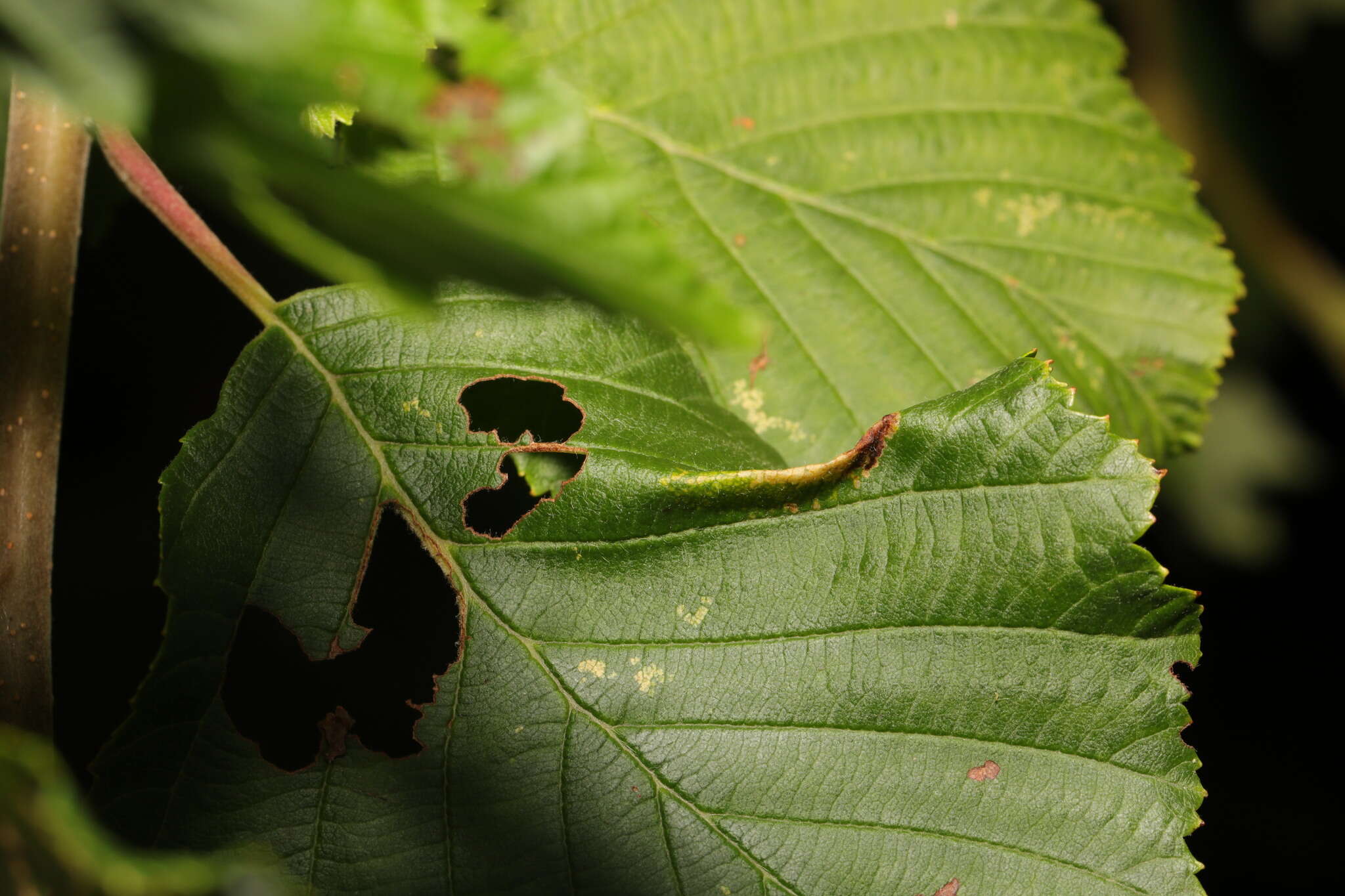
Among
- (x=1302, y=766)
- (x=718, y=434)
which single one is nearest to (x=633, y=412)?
(x=718, y=434)

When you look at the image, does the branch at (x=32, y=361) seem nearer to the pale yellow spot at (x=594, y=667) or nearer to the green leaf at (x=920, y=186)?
the pale yellow spot at (x=594, y=667)

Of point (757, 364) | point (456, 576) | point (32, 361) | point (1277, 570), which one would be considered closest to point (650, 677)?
point (456, 576)

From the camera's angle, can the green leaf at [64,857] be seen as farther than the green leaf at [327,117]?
No

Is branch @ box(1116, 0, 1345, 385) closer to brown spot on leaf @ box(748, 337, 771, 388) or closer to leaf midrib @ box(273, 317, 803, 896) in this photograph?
brown spot on leaf @ box(748, 337, 771, 388)

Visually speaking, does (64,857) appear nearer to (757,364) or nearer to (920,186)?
(757,364)

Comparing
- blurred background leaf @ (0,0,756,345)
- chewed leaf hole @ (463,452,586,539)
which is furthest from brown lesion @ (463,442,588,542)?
blurred background leaf @ (0,0,756,345)

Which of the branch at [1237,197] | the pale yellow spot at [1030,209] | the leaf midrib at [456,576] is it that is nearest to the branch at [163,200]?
the leaf midrib at [456,576]
